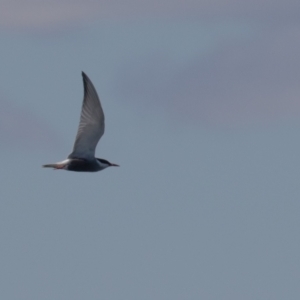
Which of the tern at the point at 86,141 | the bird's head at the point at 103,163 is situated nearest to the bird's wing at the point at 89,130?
the tern at the point at 86,141

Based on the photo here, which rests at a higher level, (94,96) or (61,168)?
(94,96)

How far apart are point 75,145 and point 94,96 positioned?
237cm

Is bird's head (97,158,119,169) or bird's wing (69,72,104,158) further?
bird's head (97,158,119,169)

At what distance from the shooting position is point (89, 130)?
45219 millimetres

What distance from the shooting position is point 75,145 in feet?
149

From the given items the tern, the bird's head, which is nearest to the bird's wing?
the tern

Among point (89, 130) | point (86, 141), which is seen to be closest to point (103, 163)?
point (86, 141)

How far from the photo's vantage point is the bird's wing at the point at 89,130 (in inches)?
1756

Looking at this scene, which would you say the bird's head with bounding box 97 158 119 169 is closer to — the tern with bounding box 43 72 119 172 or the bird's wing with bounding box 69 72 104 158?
the tern with bounding box 43 72 119 172

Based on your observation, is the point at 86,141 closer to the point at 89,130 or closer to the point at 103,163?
the point at 89,130

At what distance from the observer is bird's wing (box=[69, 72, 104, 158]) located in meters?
44.6

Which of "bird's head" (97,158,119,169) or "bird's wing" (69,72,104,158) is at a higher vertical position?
"bird's wing" (69,72,104,158)

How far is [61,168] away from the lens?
148ft

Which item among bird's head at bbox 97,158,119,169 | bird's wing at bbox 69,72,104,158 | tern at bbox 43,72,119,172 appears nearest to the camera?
bird's wing at bbox 69,72,104,158
